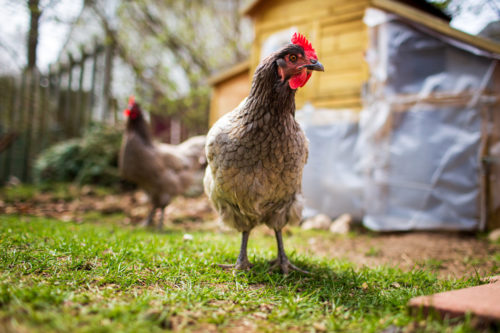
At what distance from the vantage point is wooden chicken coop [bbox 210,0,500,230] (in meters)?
4.77

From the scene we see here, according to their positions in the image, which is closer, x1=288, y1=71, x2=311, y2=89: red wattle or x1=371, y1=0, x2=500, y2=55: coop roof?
x1=288, y1=71, x2=311, y2=89: red wattle

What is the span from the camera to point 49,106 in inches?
329

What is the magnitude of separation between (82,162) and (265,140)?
7882mm

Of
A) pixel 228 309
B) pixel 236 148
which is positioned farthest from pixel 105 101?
pixel 228 309

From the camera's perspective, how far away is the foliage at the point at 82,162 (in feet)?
26.3

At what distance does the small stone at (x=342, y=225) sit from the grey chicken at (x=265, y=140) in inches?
120

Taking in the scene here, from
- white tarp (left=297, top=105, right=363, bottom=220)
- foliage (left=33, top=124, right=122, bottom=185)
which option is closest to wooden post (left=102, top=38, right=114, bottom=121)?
foliage (left=33, top=124, right=122, bottom=185)

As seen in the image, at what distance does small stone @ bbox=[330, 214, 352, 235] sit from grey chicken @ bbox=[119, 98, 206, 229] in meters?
2.80

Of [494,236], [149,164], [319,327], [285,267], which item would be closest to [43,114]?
[149,164]

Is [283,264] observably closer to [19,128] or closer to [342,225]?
[342,225]

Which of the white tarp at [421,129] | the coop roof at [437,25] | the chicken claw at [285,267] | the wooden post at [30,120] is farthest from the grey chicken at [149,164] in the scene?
the wooden post at [30,120]

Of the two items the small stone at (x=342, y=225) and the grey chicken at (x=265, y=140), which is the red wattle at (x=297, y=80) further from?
the small stone at (x=342, y=225)

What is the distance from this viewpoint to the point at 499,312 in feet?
4.48

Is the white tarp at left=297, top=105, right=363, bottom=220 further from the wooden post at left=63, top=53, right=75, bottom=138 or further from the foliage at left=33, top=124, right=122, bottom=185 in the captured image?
the wooden post at left=63, top=53, right=75, bottom=138
